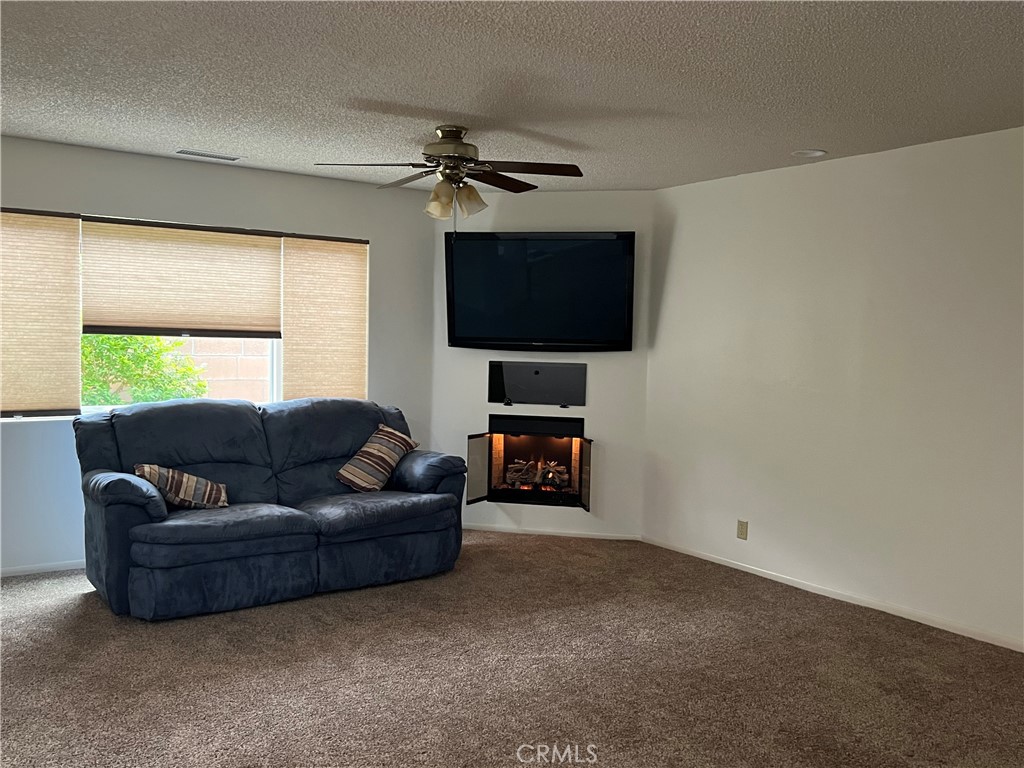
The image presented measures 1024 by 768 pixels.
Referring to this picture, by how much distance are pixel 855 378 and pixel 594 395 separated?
186 centimetres

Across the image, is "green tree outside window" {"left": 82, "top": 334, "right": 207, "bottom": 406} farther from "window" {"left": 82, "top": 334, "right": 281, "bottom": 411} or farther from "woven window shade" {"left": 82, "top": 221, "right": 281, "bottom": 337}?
"woven window shade" {"left": 82, "top": 221, "right": 281, "bottom": 337}

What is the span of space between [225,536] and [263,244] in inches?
85.8

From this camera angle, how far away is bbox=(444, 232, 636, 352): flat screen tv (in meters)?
5.76

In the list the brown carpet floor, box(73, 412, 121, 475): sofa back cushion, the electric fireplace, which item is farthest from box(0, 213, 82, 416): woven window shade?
the electric fireplace

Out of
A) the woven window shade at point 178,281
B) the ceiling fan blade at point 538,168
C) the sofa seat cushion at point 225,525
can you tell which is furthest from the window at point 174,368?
the ceiling fan blade at point 538,168

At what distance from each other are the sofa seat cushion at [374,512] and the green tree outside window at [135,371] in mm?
1283

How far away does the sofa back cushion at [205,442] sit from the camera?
4746mm

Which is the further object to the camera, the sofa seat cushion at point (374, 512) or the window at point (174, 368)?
the window at point (174, 368)

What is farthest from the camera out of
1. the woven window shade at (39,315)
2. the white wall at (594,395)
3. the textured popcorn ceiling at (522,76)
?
the white wall at (594,395)

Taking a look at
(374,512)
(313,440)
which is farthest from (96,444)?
(374,512)

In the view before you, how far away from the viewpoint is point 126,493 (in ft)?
13.6

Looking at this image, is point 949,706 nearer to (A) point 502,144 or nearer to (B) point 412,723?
(B) point 412,723

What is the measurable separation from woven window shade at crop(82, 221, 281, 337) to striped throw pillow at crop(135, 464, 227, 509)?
43.0 inches

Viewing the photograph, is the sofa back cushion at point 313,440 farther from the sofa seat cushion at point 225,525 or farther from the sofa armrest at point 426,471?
the sofa seat cushion at point 225,525
